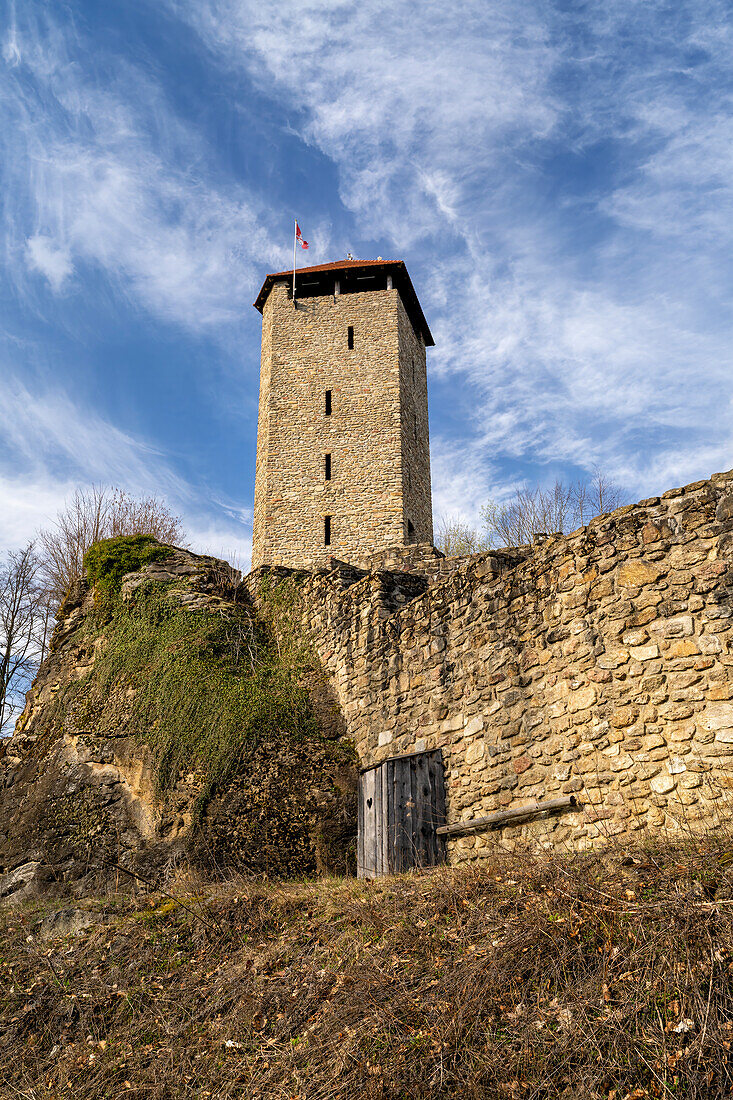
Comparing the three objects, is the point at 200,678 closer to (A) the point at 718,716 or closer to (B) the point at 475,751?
(B) the point at 475,751

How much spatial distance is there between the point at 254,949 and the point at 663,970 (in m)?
3.19

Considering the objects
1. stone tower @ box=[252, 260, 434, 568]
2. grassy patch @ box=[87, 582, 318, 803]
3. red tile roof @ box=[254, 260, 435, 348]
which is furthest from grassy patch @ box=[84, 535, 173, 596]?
red tile roof @ box=[254, 260, 435, 348]

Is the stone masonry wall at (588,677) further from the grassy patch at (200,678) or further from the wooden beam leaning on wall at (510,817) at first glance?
the grassy patch at (200,678)

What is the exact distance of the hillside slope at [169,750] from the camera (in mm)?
7906

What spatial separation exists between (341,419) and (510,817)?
52.4 feet

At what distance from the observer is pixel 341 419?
21047mm

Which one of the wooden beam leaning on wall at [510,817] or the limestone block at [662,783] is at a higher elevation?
the limestone block at [662,783]

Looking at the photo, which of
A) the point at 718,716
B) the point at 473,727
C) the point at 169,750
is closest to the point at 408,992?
the point at 718,716

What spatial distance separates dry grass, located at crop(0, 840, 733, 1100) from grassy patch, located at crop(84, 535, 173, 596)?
6.01 metres

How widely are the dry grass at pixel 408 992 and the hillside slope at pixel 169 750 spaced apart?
151cm

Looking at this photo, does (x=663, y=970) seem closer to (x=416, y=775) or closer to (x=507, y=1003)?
(x=507, y=1003)

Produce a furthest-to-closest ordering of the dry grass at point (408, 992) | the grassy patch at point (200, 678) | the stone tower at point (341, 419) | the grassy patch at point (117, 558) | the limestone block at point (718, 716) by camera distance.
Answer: the stone tower at point (341, 419) → the grassy patch at point (117, 558) → the grassy patch at point (200, 678) → the limestone block at point (718, 716) → the dry grass at point (408, 992)

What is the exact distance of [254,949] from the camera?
559 cm

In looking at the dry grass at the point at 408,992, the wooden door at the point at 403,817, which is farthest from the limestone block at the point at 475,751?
the dry grass at the point at 408,992
